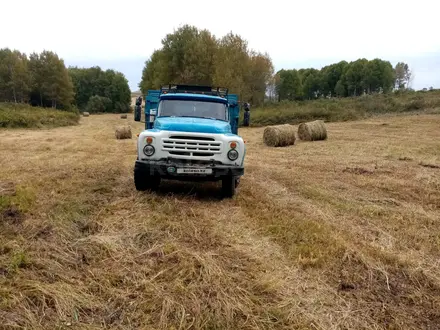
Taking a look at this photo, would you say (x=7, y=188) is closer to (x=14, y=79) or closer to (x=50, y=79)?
(x=14, y=79)

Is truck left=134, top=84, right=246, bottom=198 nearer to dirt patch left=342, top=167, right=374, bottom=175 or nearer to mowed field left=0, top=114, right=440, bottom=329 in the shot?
mowed field left=0, top=114, right=440, bottom=329

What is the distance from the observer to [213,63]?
39188 millimetres

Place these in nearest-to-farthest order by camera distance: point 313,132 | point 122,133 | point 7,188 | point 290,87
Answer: point 7,188
point 313,132
point 122,133
point 290,87

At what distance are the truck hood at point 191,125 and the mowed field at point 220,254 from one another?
134cm

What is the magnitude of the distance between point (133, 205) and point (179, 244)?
1984 mm

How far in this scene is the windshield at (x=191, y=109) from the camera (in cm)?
832

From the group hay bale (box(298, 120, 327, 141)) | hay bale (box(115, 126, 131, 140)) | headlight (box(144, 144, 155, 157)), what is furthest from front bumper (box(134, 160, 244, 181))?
hay bale (box(115, 126, 131, 140))

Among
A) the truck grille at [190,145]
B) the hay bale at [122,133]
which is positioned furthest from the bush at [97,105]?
the truck grille at [190,145]

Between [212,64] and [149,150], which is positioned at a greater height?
[212,64]

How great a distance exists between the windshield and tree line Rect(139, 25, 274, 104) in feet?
87.6

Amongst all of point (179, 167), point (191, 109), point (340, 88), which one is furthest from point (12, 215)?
point (340, 88)

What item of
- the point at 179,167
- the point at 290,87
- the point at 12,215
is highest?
the point at 290,87

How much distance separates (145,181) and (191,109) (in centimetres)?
195

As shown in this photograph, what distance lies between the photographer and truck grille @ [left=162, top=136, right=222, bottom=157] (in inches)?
275
